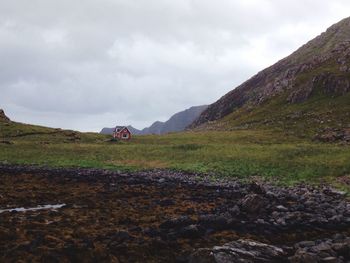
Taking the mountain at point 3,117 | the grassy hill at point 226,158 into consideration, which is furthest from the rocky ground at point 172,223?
the mountain at point 3,117

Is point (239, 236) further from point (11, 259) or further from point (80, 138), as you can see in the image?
point (80, 138)

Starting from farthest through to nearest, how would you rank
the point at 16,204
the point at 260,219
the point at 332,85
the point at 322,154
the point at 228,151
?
1. the point at 332,85
2. the point at 228,151
3. the point at 322,154
4. the point at 16,204
5. the point at 260,219

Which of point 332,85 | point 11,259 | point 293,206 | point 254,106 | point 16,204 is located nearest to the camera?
A: point 11,259

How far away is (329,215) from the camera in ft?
99.2

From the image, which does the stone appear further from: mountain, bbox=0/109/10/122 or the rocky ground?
mountain, bbox=0/109/10/122

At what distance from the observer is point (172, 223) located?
2755 centimetres

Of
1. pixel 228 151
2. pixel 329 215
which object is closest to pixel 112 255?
pixel 329 215

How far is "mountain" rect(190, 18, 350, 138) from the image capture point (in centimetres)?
10675

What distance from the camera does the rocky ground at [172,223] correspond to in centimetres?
2170

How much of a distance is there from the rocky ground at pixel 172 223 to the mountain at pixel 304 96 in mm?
60073

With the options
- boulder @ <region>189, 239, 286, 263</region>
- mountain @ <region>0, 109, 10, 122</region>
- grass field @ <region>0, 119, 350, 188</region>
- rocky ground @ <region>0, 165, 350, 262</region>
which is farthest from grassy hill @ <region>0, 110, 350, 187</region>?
mountain @ <region>0, 109, 10, 122</region>

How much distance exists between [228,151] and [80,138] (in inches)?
2034

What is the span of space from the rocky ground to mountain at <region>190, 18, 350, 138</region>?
197 feet

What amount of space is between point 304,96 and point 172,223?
10724 centimetres
